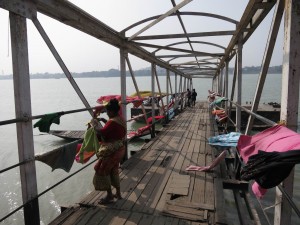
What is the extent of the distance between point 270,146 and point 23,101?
2632mm

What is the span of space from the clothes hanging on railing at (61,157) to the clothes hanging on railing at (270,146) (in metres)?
2.16

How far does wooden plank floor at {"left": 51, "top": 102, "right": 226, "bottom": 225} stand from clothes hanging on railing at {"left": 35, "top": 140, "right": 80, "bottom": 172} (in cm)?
68

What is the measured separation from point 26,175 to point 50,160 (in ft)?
1.06

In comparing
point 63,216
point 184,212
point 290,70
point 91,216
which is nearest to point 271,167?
point 290,70

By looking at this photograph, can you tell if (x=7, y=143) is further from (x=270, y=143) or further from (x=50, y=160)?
(x=270, y=143)

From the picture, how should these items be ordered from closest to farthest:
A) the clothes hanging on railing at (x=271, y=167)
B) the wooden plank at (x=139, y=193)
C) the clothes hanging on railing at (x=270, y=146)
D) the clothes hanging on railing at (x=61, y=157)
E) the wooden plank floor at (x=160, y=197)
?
1. the clothes hanging on railing at (x=271, y=167)
2. the clothes hanging on railing at (x=270, y=146)
3. the clothes hanging on railing at (x=61, y=157)
4. the wooden plank floor at (x=160, y=197)
5. the wooden plank at (x=139, y=193)

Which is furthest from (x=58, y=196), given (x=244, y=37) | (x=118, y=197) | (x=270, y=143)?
(x=270, y=143)

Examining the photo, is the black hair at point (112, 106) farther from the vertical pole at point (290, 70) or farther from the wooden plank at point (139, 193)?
the vertical pole at point (290, 70)

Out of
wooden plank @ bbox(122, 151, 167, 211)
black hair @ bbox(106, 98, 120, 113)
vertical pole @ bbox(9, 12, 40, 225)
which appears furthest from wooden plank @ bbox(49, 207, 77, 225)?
black hair @ bbox(106, 98, 120, 113)

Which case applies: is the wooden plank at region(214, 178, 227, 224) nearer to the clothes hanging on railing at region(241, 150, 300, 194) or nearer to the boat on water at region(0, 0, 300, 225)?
the boat on water at region(0, 0, 300, 225)

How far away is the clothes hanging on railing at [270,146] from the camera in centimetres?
181

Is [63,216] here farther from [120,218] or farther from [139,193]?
→ [139,193]

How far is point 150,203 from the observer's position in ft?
12.6

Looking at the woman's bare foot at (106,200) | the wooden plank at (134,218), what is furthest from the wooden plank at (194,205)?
the woman's bare foot at (106,200)
